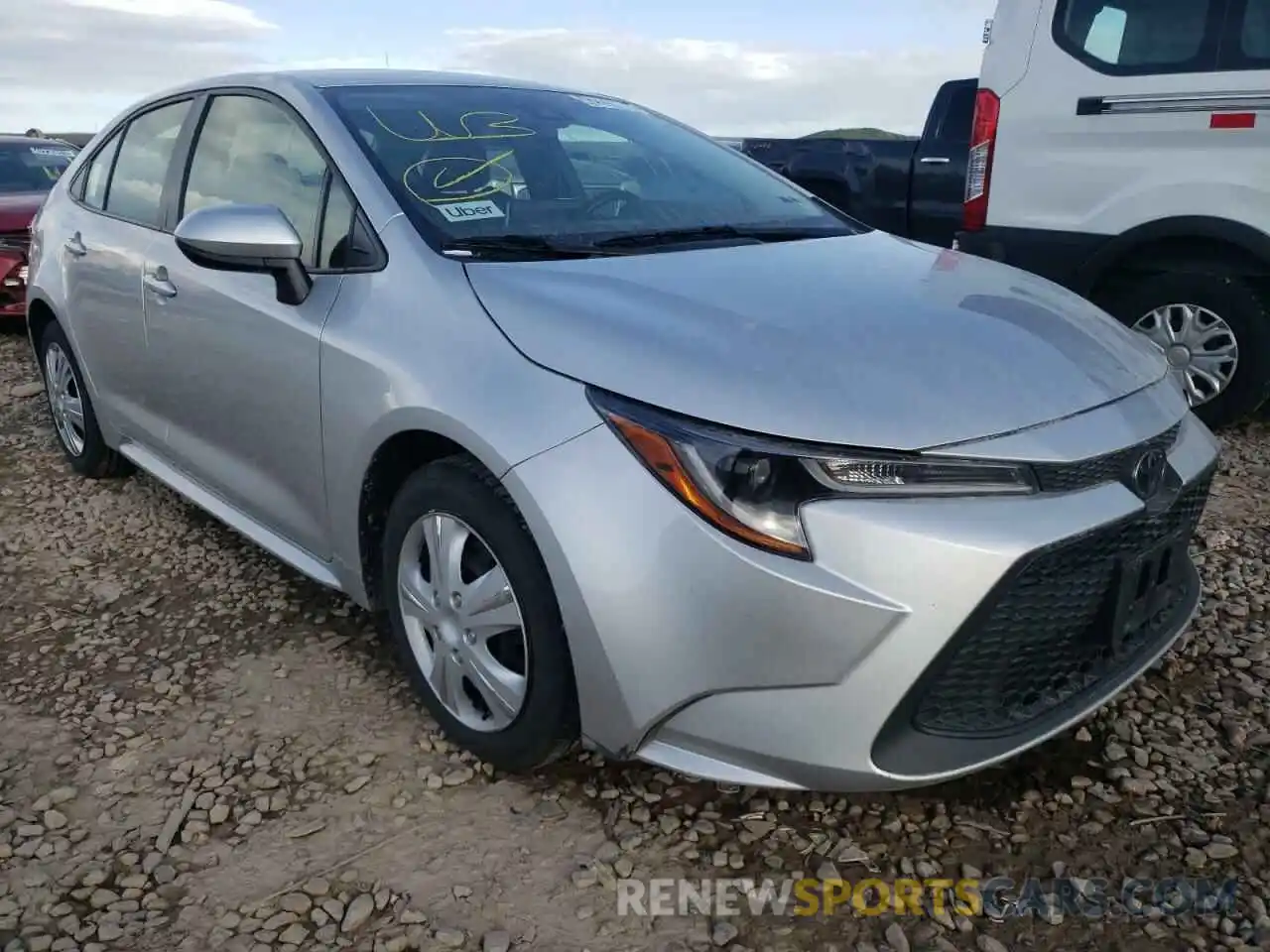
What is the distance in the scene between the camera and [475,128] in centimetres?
285

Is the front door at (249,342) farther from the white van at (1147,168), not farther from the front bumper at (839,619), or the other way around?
the white van at (1147,168)

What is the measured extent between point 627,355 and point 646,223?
2.80 ft

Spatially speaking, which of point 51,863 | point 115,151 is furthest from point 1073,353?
point 115,151

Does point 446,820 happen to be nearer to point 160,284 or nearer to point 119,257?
point 160,284

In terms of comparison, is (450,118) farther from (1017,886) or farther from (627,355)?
(1017,886)

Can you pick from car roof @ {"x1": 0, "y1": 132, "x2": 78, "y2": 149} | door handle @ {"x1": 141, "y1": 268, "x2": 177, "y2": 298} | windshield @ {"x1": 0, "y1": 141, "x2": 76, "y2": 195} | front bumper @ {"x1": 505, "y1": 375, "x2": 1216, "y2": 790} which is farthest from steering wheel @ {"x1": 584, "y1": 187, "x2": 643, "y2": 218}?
car roof @ {"x1": 0, "y1": 132, "x2": 78, "y2": 149}

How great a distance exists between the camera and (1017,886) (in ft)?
6.59

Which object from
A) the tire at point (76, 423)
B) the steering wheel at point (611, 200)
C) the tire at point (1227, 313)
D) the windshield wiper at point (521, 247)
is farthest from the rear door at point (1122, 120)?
the tire at point (76, 423)

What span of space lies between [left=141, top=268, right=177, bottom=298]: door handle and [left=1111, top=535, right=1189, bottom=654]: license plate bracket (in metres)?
2.65

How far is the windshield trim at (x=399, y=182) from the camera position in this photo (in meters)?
2.38

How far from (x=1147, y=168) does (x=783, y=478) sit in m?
3.38

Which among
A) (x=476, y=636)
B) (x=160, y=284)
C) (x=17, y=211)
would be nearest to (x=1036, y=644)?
(x=476, y=636)

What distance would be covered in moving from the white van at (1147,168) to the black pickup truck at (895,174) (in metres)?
2.17

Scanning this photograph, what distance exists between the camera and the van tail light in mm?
4648
